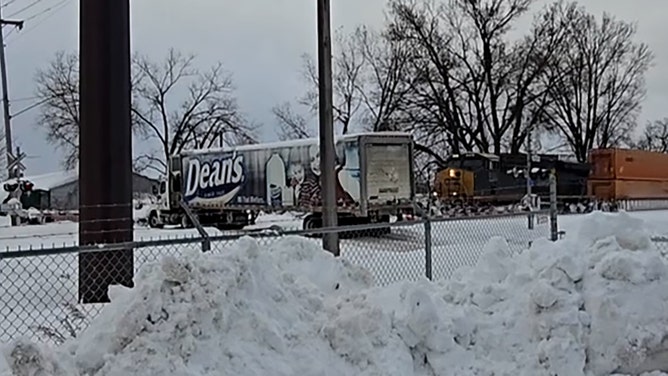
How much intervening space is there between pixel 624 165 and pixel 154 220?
21310mm

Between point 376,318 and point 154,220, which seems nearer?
point 376,318

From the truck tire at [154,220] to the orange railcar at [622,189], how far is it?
62.1 ft

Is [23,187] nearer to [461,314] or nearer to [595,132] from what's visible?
[461,314]

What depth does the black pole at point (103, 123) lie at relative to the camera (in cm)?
810

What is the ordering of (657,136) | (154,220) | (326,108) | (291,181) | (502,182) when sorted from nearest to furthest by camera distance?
(326,108)
(291,181)
(154,220)
(502,182)
(657,136)

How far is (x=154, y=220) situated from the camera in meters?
28.2

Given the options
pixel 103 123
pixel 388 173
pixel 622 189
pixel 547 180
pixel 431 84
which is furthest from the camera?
pixel 431 84

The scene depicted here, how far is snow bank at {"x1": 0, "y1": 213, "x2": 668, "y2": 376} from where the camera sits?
4137 millimetres

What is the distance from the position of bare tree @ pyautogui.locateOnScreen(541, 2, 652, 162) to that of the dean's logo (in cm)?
2795

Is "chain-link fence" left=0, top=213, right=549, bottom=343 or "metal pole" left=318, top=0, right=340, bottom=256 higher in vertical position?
"metal pole" left=318, top=0, right=340, bottom=256

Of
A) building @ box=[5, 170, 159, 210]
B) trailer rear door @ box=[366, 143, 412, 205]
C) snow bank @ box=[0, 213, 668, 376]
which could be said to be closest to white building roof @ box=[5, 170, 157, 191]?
building @ box=[5, 170, 159, 210]

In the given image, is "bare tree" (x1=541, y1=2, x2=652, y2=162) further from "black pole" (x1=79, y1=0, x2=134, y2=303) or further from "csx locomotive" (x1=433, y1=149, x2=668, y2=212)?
"black pole" (x1=79, y1=0, x2=134, y2=303)

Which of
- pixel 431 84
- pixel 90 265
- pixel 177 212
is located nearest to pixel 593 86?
pixel 431 84

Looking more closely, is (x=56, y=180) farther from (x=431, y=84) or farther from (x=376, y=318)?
(x=376, y=318)
